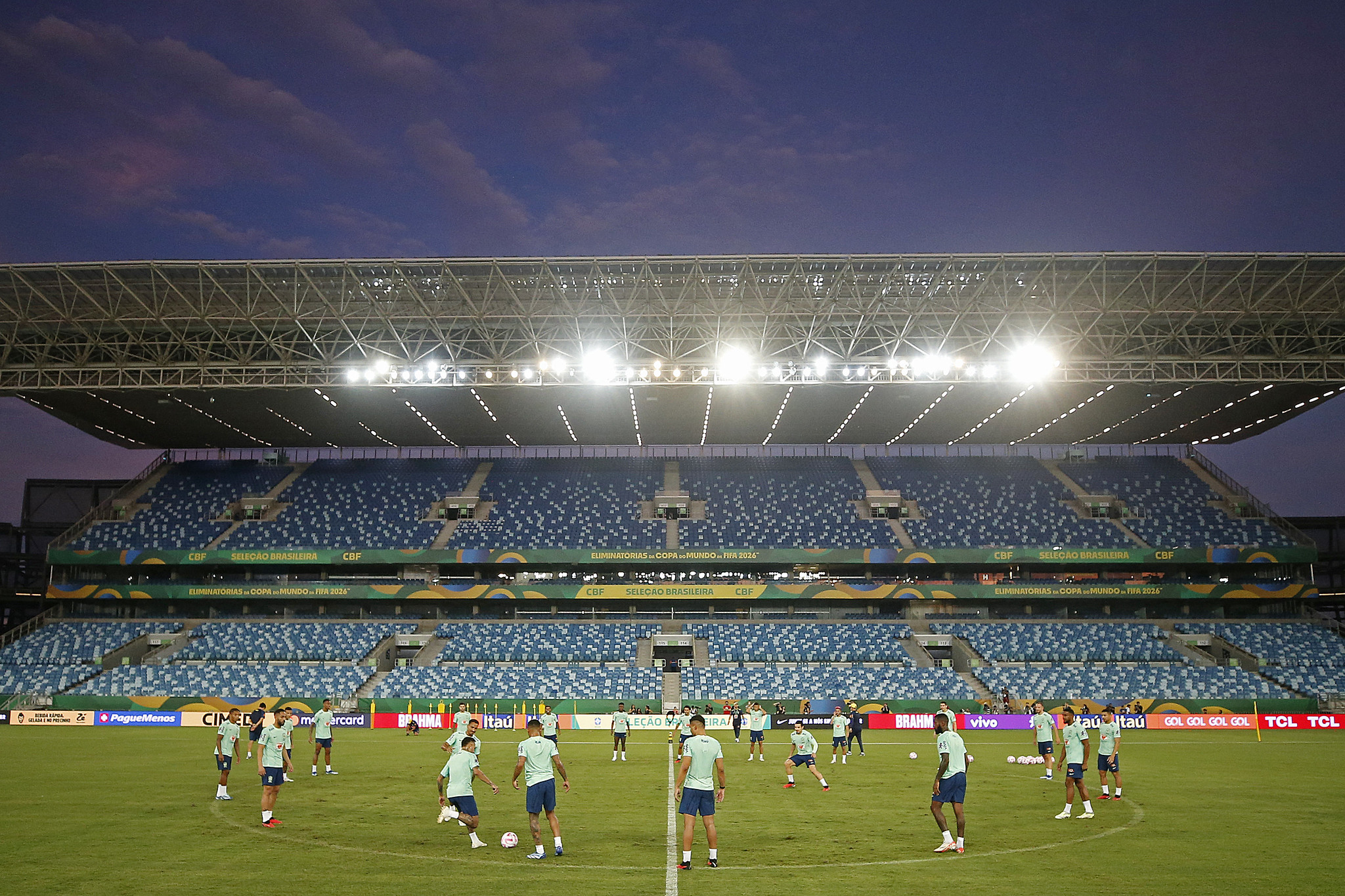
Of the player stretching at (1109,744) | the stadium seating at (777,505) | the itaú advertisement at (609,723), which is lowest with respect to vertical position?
the itaú advertisement at (609,723)

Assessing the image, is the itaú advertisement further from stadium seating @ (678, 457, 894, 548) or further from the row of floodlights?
the row of floodlights

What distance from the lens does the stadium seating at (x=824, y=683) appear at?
47531mm

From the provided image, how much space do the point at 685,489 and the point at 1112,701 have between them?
2882 centimetres

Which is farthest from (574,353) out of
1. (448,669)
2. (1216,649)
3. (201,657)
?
(1216,649)

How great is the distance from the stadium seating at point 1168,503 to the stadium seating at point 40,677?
6139 centimetres

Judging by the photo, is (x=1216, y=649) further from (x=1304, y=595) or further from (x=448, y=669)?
(x=448, y=669)

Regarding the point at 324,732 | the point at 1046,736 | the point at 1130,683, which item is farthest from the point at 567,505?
the point at 1046,736

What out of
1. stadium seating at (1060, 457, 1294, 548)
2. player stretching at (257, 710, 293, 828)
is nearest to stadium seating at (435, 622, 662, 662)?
stadium seating at (1060, 457, 1294, 548)

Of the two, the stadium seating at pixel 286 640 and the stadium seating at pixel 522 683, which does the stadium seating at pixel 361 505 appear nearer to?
the stadium seating at pixel 286 640

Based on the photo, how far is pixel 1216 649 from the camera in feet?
176

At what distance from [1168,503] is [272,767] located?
196 feet

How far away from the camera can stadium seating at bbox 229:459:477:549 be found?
2317 inches

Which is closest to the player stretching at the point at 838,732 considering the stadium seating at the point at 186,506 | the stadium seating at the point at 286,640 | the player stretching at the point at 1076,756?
the player stretching at the point at 1076,756

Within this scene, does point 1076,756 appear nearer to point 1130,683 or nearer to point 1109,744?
point 1109,744
